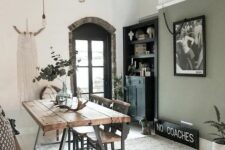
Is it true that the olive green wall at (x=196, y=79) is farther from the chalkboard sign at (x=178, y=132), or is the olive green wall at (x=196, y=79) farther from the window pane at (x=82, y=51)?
the window pane at (x=82, y=51)

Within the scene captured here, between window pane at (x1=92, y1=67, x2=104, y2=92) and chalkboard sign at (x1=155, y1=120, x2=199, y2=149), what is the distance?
1724 millimetres

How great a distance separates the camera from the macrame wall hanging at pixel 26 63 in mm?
5332

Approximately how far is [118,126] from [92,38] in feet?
10.2

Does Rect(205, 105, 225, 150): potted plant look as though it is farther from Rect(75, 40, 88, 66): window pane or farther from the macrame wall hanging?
the macrame wall hanging

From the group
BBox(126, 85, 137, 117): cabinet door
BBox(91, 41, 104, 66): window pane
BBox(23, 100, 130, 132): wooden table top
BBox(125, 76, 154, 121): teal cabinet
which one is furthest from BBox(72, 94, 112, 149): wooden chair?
BBox(91, 41, 104, 66): window pane

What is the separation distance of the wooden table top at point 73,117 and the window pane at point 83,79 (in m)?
2.42

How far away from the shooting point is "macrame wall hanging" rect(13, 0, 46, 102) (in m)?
5.33

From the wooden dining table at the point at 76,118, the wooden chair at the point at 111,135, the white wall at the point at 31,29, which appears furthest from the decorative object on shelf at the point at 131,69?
the wooden dining table at the point at 76,118

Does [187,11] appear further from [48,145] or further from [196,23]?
[48,145]

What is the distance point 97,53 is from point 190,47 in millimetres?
2446

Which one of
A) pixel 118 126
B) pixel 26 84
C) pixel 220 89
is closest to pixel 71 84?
pixel 26 84

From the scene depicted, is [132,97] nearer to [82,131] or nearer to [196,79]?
[196,79]

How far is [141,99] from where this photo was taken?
548 centimetres

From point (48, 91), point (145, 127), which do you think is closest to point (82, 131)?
point (145, 127)
